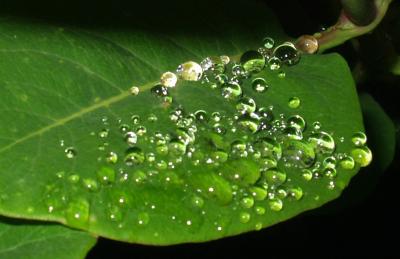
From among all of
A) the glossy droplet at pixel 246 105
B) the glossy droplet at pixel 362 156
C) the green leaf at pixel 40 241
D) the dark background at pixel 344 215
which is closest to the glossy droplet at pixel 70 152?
the green leaf at pixel 40 241

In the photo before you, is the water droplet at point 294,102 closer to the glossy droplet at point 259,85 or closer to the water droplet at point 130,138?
the glossy droplet at point 259,85

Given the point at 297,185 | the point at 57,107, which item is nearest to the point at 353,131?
the point at 297,185

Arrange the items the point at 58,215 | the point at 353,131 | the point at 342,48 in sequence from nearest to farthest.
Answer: the point at 58,215 → the point at 353,131 → the point at 342,48

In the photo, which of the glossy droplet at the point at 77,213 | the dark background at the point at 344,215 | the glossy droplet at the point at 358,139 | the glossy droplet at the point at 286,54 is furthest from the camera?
the dark background at the point at 344,215

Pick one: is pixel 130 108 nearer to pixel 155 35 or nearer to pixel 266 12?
pixel 155 35

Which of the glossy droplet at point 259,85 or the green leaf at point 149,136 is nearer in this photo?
the green leaf at point 149,136

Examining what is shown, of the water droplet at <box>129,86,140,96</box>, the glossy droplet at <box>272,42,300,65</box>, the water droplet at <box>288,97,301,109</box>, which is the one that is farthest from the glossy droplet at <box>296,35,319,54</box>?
the water droplet at <box>129,86,140,96</box>
